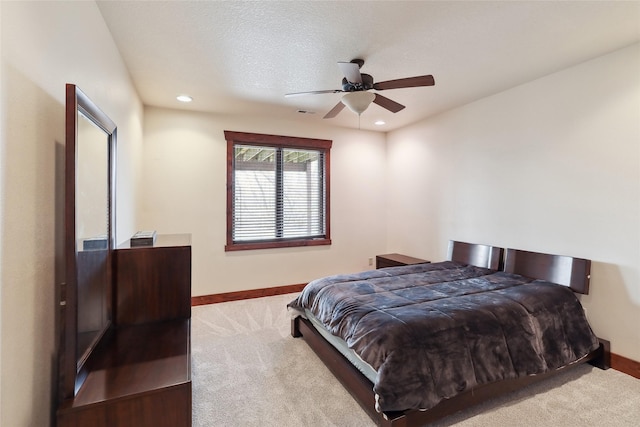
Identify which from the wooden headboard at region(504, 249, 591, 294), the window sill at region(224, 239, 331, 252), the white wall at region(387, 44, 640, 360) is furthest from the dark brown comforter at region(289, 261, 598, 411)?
the window sill at region(224, 239, 331, 252)

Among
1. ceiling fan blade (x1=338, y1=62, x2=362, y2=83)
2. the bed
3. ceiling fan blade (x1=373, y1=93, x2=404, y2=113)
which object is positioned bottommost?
the bed

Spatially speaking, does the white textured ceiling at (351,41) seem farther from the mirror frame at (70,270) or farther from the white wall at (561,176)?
the mirror frame at (70,270)

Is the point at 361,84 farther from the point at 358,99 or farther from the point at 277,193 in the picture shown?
the point at 277,193

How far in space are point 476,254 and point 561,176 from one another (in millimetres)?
1209

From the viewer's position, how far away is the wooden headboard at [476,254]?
11.2ft

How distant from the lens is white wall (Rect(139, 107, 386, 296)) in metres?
3.92

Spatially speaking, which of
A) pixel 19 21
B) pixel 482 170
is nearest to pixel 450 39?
pixel 482 170

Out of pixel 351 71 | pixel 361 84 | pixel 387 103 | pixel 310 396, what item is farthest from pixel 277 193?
pixel 310 396

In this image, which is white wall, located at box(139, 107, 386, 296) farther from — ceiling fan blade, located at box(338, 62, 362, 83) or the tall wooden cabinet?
ceiling fan blade, located at box(338, 62, 362, 83)

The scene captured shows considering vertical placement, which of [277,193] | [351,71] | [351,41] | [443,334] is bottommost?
[443,334]

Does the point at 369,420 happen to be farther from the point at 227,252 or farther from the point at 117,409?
the point at 227,252

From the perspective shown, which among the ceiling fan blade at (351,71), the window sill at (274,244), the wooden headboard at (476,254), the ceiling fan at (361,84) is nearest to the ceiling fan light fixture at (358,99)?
the ceiling fan at (361,84)

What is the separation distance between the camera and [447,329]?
76.2 inches

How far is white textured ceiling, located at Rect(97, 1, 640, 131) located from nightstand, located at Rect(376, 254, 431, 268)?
233cm
